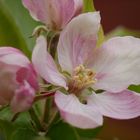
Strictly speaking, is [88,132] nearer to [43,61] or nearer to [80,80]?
[80,80]

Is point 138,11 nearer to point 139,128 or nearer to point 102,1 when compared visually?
point 102,1

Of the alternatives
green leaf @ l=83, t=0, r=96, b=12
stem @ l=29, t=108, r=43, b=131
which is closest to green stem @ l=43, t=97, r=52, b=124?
stem @ l=29, t=108, r=43, b=131

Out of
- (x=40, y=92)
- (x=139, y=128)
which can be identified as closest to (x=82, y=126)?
(x=40, y=92)

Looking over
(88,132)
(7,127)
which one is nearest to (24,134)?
(7,127)

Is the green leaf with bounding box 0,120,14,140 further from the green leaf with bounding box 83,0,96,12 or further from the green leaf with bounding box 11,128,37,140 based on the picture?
the green leaf with bounding box 83,0,96,12

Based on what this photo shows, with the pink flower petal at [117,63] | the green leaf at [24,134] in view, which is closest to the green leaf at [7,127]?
the green leaf at [24,134]

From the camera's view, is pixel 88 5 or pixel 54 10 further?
pixel 88 5

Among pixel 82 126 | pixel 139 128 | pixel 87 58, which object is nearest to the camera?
pixel 82 126
